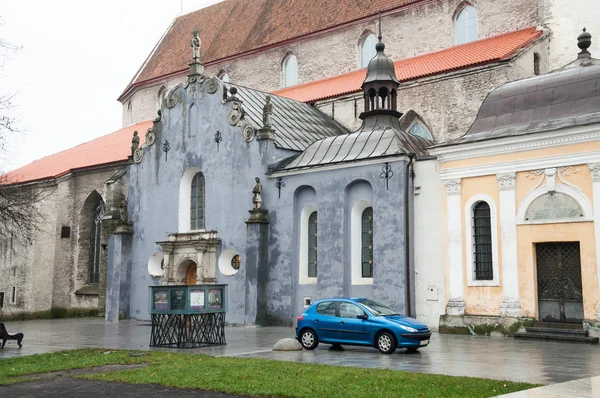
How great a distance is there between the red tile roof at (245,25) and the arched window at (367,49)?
3.45ft

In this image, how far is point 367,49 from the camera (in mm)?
33781

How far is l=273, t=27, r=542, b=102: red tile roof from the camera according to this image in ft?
87.4

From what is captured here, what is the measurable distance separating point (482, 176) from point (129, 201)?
51.7 feet

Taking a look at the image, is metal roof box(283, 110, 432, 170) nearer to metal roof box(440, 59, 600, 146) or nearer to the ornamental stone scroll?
metal roof box(440, 59, 600, 146)

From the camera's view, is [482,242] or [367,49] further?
[367,49]

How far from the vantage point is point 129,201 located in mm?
30062

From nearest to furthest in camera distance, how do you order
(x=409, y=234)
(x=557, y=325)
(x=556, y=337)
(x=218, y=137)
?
(x=556, y=337) < (x=557, y=325) < (x=409, y=234) < (x=218, y=137)

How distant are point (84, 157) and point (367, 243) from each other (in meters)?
20.2

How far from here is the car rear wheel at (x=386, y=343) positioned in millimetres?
15312

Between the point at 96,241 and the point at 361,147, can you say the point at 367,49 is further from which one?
the point at 96,241

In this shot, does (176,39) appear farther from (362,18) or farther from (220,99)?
(220,99)

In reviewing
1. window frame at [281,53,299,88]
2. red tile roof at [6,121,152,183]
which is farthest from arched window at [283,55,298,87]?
red tile roof at [6,121,152,183]

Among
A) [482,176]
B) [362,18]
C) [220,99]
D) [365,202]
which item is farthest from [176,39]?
[482,176]

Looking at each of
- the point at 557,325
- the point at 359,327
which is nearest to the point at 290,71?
the point at 557,325
